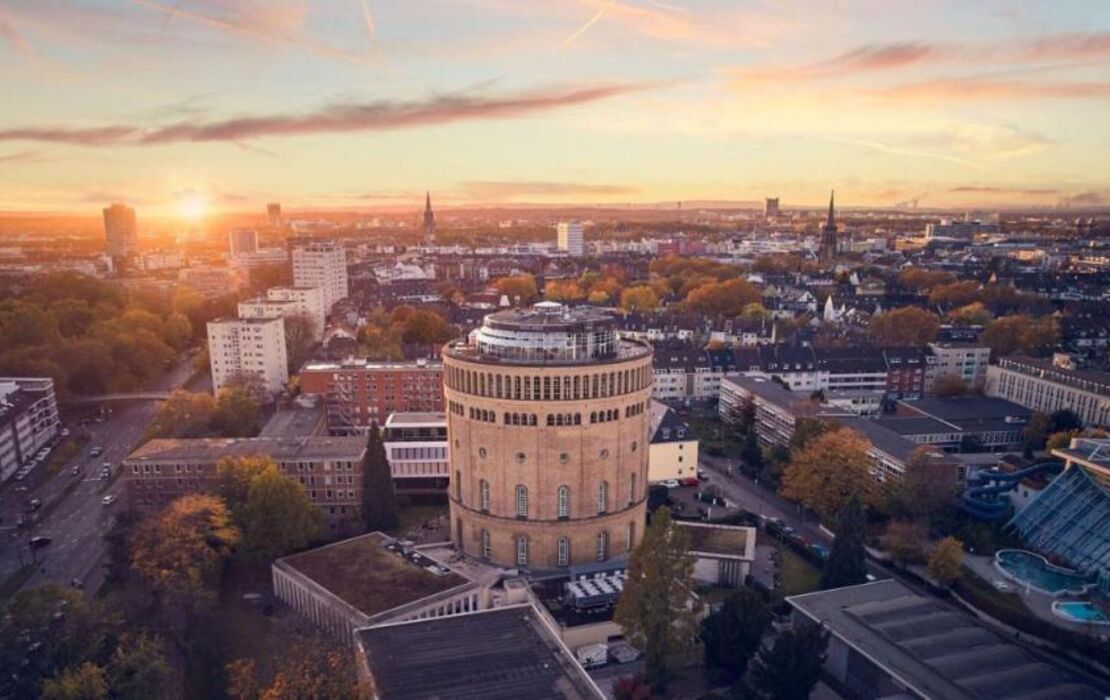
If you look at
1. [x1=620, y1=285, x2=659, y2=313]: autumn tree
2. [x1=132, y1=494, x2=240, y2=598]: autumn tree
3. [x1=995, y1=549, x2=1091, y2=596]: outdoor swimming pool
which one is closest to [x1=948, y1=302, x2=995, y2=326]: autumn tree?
[x1=620, y1=285, x2=659, y2=313]: autumn tree

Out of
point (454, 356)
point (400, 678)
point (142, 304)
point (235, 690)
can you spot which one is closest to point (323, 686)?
point (400, 678)

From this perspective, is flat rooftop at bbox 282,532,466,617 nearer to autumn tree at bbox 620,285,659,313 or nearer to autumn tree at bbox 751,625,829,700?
autumn tree at bbox 751,625,829,700

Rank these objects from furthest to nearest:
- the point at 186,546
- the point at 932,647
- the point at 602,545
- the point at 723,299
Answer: the point at 723,299 < the point at 602,545 < the point at 186,546 < the point at 932,647

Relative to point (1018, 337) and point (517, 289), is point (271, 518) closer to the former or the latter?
point (1018, 337)

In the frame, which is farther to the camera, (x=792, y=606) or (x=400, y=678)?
(x=792, y=606)

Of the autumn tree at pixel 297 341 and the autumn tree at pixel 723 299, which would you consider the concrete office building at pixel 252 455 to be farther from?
the autumn tree at pixel 723 299

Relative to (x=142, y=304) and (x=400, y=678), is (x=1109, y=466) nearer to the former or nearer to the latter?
(x=400, y=678)

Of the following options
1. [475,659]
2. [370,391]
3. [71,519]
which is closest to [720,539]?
[475,659]
